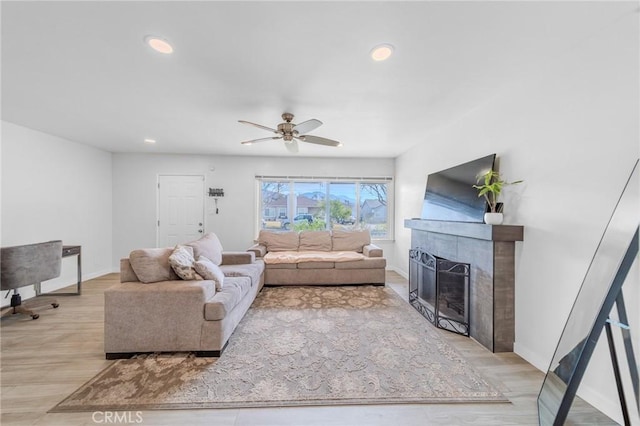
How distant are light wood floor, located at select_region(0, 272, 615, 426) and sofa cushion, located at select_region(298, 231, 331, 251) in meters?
2.72

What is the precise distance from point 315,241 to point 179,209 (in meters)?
3.06

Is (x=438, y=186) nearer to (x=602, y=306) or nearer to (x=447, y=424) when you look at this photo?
(x=602, y=306)

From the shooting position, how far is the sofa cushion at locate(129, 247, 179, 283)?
2232 millimetres

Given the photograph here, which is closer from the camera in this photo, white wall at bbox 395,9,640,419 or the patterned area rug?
white wall at bbox 395,9,640,419

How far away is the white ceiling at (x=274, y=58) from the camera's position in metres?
1.45

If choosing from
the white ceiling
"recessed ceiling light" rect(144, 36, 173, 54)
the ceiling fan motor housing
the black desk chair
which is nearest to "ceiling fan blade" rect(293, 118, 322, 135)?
the ceiling fan motor housing

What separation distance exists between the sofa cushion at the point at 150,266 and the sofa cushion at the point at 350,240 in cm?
309

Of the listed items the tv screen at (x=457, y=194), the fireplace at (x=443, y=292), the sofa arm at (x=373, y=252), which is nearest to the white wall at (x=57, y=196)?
the sofa arm at (x=373, y=252)

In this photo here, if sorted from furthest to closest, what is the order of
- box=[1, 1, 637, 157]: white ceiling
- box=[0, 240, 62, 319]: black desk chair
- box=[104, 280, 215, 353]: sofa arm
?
box=[0, 240, 62, 319]: black desk chair
box=[104, 280, 215, 353]: sofa arm
box=[1, 1, 637, 157]: white ceiling

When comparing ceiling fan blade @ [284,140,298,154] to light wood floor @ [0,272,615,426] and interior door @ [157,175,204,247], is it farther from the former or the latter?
interior door @ [157,175,204,247]

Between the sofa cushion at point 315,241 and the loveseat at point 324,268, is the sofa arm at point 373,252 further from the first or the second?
the sofa cushion at point 315,241

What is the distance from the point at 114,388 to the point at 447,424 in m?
2.28

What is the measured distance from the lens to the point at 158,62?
1.95 meters

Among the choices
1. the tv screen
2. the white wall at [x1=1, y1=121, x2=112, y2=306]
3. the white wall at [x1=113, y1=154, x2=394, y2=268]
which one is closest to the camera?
the tv screen
